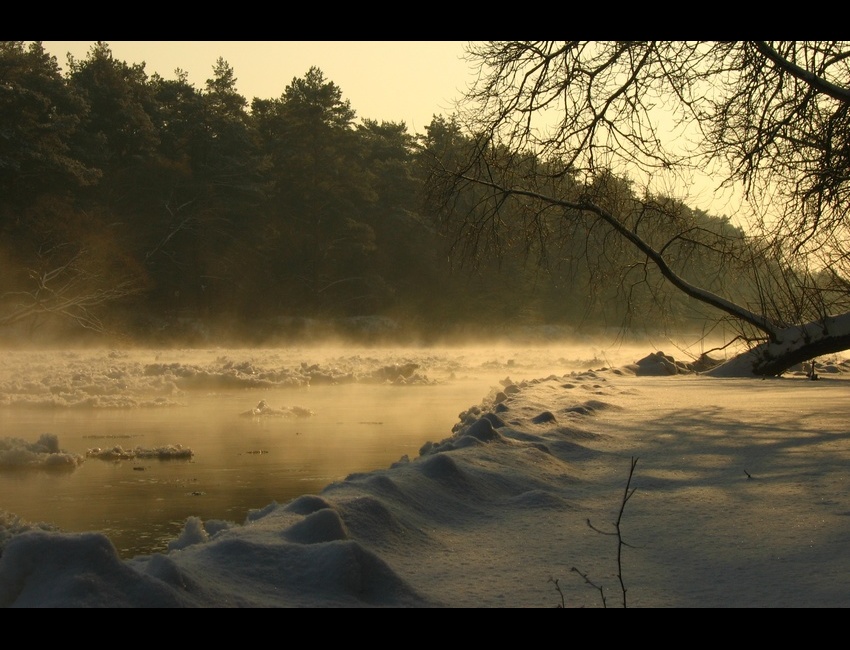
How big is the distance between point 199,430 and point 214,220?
30.1 m

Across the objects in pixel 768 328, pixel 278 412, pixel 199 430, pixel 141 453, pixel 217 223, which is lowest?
pixel 141 453

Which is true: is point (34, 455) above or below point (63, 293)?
below

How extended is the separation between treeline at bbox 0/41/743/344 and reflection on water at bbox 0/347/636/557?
38.3 feet

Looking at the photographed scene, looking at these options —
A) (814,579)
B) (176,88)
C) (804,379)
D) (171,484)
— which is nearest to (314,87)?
(176,88)

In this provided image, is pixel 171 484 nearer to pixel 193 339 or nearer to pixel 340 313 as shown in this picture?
pixel 193 339

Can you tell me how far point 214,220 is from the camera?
1516 inches

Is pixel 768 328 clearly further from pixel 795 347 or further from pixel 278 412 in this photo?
pixel 278 412

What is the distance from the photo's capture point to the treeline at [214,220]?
1208 inches

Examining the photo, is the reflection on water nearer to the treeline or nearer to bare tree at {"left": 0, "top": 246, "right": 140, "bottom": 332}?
bare tree at {"left": 0, "top": 246, "right": 140, "bottom": 332}

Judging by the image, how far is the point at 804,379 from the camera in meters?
11.8

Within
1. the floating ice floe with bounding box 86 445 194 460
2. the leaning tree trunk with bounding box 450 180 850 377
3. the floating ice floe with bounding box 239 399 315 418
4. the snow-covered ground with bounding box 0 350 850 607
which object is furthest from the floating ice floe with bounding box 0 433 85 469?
the leaning tree trunk with bounding box 450 180 850 377

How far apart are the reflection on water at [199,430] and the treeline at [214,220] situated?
1167 centimetres

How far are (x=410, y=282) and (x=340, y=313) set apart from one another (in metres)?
5.32

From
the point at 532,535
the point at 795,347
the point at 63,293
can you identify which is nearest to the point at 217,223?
the point at 63,293
